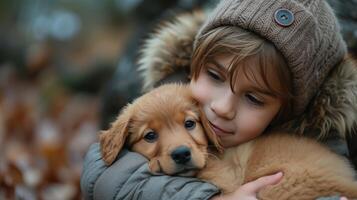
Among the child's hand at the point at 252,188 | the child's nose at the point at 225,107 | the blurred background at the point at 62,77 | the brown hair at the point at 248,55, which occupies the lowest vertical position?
the blurred background at the point at 62,77

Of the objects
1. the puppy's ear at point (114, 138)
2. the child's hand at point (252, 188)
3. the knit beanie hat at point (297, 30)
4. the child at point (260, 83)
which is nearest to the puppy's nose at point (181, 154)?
the child at point (260, 83)

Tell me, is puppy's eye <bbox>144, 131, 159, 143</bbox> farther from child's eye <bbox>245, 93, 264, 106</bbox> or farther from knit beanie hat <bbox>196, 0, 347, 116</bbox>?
knit beanie hat <bbox>196, 0, 347, 116</bbox>

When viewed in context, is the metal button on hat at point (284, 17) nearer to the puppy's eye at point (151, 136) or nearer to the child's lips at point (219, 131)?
the child's lips at point (219, 131)

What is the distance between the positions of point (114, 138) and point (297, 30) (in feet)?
3.86

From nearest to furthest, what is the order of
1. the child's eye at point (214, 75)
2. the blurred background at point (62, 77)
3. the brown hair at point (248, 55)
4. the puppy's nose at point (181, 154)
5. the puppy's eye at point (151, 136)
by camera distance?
1. the puppy's nose at point (181, 154)
2. the puppy's eye at point (151, 136)
3. the brown hair at point (248, 55)
4. the child's eye at point (214, 75)
5. the blurred background at point (62, 77)

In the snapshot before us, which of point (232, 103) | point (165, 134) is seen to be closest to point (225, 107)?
point (232, 103)

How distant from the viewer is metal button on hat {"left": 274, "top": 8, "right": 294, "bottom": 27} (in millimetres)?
3832

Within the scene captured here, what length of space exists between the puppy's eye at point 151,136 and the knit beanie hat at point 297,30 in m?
0.80

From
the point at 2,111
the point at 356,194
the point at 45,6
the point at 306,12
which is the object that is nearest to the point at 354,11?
the point at 306,12

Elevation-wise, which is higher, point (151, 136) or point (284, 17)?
point (284, 17)

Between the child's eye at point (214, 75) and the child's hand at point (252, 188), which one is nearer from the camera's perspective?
the child's hand at point (252, 188)

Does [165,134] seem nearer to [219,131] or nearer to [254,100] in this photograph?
[219,131]

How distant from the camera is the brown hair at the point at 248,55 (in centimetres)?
375

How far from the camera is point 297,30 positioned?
3826mm
